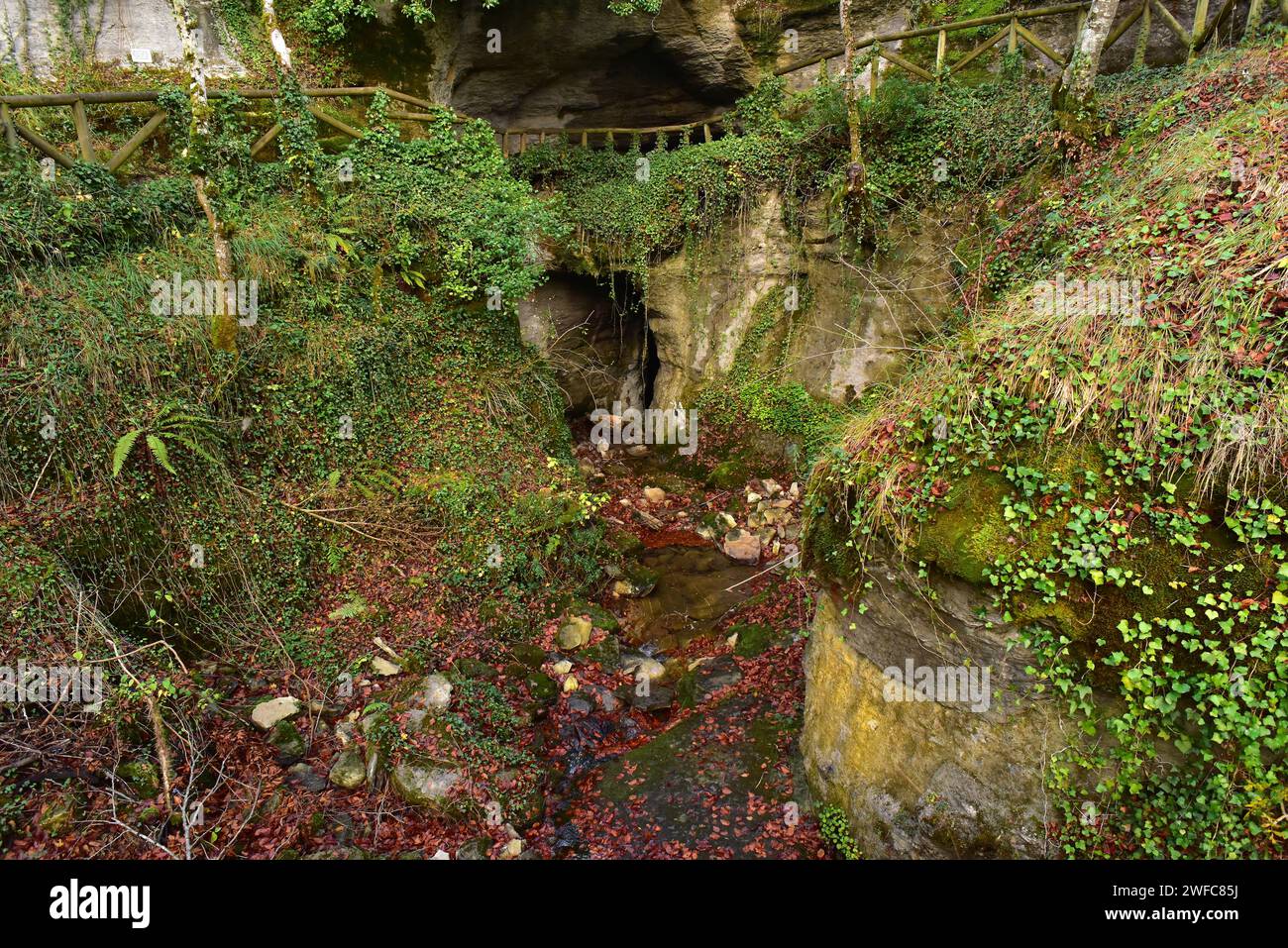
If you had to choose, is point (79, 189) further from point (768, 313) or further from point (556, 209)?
point (768, 313)

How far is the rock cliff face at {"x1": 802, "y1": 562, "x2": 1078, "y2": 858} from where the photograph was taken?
3.96 metres

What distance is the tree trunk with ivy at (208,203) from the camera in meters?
7.25

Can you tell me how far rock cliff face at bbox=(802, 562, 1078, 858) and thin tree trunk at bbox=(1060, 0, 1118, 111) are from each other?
7.49 meters

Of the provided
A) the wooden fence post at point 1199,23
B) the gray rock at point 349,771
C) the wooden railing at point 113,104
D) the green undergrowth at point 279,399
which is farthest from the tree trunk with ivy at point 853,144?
the gray rock at point 349,771

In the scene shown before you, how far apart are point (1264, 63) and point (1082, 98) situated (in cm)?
168

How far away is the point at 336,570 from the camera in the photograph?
752cm

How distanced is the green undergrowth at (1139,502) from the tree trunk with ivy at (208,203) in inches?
289

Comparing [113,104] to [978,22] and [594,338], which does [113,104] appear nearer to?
[594,338]

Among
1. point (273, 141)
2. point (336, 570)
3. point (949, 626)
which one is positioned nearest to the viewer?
point (949, 626)

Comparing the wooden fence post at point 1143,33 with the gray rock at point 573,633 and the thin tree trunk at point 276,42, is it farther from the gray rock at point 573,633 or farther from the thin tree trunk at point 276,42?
the thin tree trunk at point 276,42

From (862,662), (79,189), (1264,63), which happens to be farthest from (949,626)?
(79,189)

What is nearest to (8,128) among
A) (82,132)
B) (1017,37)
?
(82,132)

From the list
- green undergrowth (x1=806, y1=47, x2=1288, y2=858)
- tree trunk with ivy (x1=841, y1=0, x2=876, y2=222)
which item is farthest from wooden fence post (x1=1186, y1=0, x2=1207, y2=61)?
green undergrowth (x1=806, y1=47, x2=1288, y2=858)

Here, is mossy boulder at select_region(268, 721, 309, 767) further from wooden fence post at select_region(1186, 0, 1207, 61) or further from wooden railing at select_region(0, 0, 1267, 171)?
wooden fence post at select_region(1186, 0, 1207, 61)
